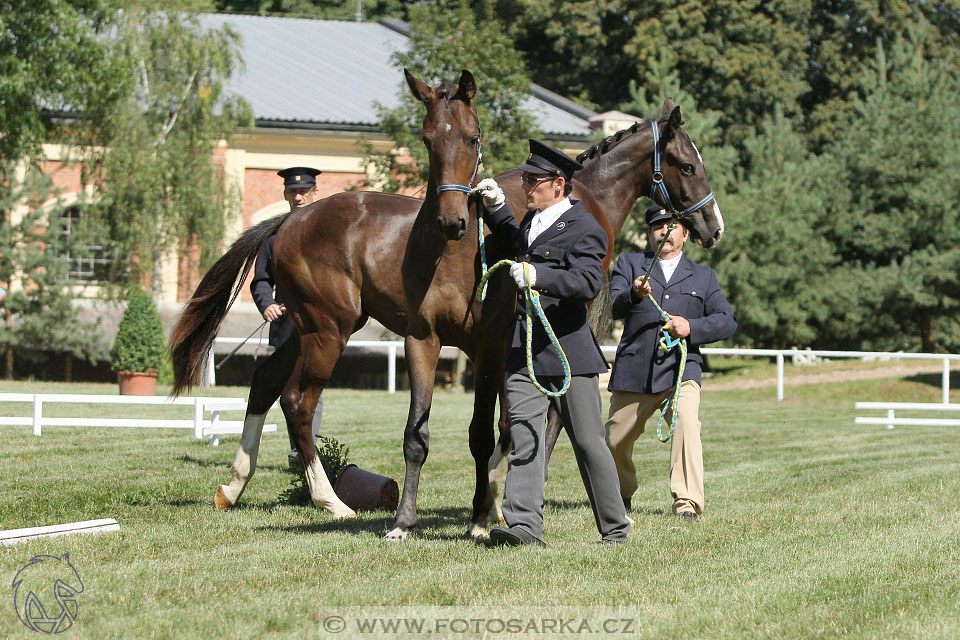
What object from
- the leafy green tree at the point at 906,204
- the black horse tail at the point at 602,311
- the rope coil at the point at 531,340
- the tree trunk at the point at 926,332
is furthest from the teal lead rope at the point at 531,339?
the tree trunk at the point at 926,332

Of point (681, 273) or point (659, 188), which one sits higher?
point (659, 188)

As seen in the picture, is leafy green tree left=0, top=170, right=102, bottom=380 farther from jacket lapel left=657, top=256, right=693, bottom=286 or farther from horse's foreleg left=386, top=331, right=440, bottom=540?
horse's foreleg left=386, top=331, right=440, bottom=540

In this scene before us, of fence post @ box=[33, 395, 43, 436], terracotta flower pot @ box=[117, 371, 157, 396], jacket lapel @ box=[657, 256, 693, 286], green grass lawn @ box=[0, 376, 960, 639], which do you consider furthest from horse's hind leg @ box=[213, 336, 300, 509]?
terracotta flower pot @ box=[117, 371, 157, 396]

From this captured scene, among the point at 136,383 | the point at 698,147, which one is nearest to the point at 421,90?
the point at 136,383

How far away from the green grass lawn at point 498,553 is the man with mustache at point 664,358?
33 centimetres

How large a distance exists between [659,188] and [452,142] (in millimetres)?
2430

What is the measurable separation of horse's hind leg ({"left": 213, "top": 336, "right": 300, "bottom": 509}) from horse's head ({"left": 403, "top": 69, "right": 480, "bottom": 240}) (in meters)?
2.41

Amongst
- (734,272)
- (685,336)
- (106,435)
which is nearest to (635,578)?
(685,336)

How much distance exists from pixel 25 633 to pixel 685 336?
175 inches

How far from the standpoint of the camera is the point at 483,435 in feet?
21.0

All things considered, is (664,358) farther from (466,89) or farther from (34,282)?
(34,282)

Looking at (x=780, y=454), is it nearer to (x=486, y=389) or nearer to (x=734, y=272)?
(x=486, y=389)

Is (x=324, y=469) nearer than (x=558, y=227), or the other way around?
(x=558, y=227)

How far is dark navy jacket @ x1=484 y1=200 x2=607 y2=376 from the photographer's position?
5652mm
